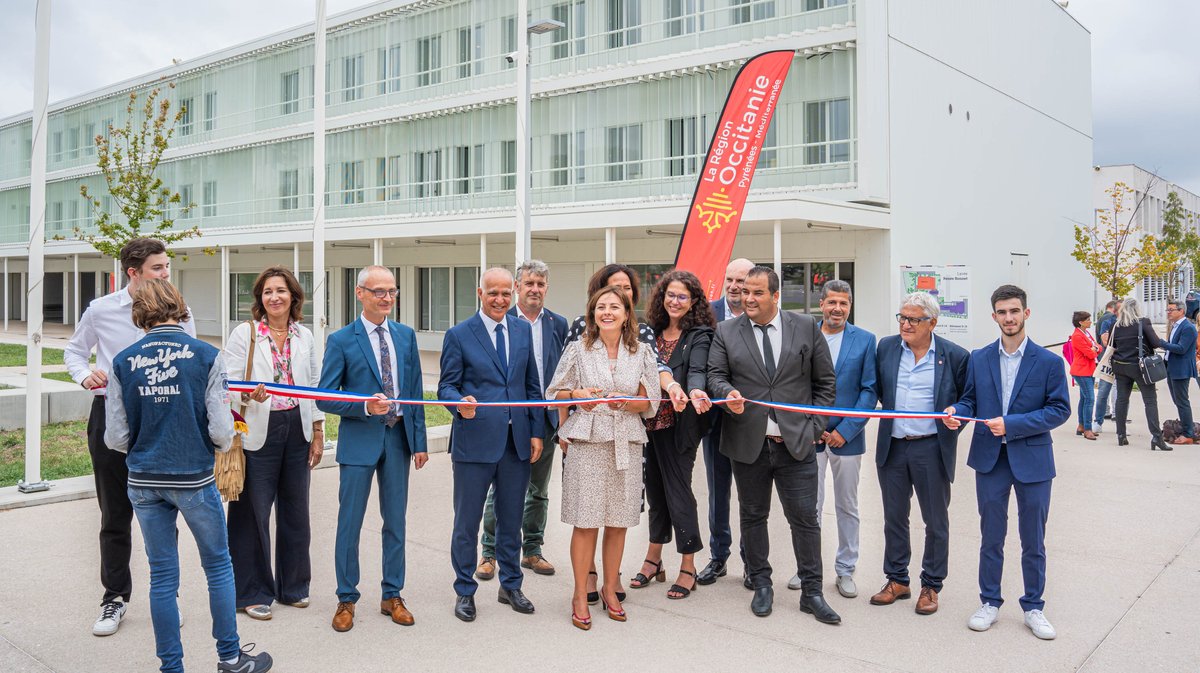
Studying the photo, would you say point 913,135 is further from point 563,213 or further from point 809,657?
point 809,657

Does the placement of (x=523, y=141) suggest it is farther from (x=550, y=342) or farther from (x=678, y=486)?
(x=678, y=486)

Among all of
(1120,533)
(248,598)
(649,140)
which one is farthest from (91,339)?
(649,140)

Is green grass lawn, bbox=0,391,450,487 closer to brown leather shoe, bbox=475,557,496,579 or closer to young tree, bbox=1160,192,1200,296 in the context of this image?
brown leather shoe, bbox=475,557,496,579

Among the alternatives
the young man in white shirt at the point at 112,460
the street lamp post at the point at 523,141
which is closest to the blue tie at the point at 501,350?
the young man in white shirt at the point at 112,460

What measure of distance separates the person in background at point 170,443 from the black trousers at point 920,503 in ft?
12.2

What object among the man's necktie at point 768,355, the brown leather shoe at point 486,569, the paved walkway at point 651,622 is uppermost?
the man's necktie at point 768,355

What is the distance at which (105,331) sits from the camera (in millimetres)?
5176

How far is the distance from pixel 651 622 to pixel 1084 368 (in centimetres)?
1050

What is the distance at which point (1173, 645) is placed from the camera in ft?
15.7

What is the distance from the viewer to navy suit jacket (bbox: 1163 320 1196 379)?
11.8 m

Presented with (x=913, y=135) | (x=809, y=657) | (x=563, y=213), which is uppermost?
(x=913, y=135)

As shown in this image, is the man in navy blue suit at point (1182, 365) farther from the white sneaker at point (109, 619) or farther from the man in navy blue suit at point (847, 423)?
the white sneaker at point (109, 619)

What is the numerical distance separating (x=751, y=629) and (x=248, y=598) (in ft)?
9.45

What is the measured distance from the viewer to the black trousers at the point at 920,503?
540cm
